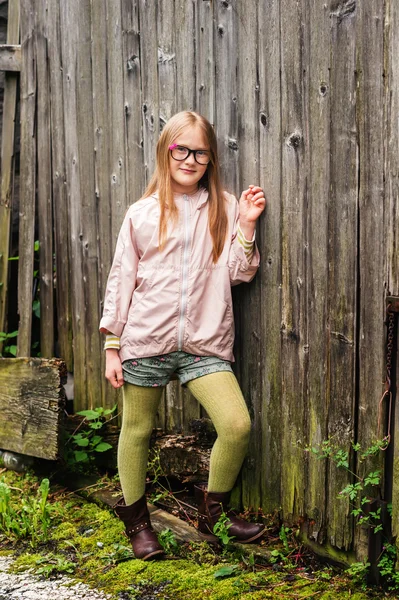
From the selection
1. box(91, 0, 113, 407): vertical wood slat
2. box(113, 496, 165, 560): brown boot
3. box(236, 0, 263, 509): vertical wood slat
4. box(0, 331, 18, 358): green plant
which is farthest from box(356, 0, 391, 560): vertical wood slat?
box(0, 331, 18, 358): green plant

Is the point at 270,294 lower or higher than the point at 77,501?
higher

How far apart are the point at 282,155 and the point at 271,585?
1.81m

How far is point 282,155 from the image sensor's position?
3500mm

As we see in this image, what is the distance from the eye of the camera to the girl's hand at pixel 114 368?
3750 mm

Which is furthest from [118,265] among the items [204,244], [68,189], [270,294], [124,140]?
[68,189]

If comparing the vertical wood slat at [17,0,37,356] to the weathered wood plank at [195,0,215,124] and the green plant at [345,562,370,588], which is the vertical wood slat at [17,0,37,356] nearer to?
the weathered wood plank at [195,0,215,124]

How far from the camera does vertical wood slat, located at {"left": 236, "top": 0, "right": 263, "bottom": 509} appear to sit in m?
3.60

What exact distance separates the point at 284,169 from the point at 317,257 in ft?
1.39

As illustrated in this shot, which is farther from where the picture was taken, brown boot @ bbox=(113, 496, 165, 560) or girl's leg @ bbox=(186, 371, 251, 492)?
brown boot @ bbox=(113, 496, 165, 560)

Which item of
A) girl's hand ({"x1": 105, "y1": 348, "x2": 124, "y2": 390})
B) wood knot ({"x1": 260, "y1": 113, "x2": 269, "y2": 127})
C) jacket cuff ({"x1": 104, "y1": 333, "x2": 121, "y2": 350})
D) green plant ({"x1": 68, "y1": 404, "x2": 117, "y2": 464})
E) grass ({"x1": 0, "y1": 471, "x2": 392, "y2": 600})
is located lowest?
grass ({"x1": 0, "y1": 471, "x2": 392, "y2": 600})

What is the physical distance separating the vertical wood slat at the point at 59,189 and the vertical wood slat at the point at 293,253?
203cm

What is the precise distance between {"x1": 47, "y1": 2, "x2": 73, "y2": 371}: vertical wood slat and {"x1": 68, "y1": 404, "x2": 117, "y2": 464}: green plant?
58 cm

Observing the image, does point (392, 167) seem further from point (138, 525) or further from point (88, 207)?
point (88, 207)

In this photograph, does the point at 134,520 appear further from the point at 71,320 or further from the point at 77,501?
the point at 71,320
